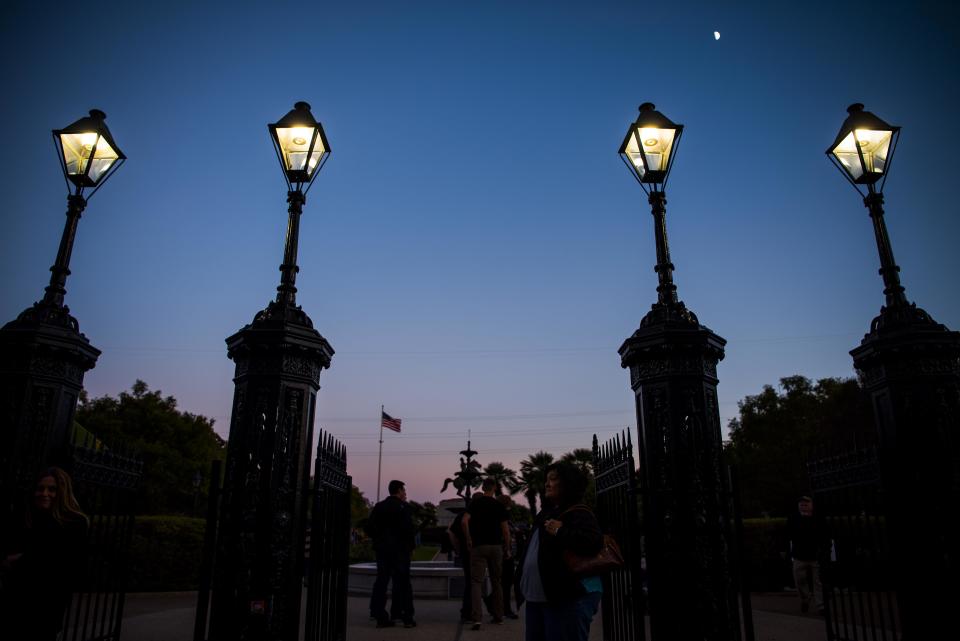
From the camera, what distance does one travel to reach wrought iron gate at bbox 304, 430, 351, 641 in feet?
15.4

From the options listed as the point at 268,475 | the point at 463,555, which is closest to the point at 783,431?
the point at 463,555

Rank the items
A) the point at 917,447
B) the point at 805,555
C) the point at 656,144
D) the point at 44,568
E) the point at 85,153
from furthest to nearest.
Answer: the point at 805,555, the point at 85,153, the point at 656,144, the point at 917,447, the point at 44,568

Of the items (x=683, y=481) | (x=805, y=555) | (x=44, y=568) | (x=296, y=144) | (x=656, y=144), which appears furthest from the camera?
(x=805, y=555)

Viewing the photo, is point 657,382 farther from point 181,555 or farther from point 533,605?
point 181,555

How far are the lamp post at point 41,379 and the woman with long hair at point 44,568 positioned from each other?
45.6 inches

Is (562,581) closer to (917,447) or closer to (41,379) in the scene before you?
(917,447)

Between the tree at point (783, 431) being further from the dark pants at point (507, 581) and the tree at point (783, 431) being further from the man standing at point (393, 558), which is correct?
the man standing at point (393, 558)

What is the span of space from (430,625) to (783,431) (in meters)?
46.6

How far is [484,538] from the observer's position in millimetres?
8055

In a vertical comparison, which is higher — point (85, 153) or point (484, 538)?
point (85, 153)

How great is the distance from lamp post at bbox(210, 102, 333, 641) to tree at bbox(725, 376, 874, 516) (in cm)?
3993

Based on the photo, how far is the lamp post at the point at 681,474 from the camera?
445 cm

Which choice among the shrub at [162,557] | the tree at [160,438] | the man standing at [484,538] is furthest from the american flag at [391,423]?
the man standing at [484,538]

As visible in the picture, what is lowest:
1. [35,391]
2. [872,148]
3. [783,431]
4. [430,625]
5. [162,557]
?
[430,625]
